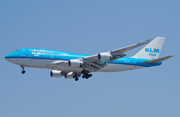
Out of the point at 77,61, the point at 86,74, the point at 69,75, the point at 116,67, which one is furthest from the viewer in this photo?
the point at 69,75

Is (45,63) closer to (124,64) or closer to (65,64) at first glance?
(65,64)

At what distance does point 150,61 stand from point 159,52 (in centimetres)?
550

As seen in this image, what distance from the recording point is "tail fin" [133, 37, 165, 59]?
56.9 metres

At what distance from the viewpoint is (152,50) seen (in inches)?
2303

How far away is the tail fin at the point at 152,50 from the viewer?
56.9 meters

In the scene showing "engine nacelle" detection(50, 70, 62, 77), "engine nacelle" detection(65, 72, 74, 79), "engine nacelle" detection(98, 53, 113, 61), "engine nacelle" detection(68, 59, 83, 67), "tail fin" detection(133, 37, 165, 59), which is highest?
"tail fin" detection(133, 37, 165, 59)

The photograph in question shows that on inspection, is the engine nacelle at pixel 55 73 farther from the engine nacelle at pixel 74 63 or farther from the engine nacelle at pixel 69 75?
the engine nacelle at pixel 74 63

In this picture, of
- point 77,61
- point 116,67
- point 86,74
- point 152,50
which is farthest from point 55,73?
point 152,50

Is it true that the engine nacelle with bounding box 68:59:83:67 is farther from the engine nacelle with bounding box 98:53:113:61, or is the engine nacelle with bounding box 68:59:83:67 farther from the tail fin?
the tail fin

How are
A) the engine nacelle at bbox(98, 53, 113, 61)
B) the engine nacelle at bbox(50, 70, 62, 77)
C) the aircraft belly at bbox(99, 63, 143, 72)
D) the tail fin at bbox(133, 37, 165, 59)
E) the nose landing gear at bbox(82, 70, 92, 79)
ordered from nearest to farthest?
the engine nacelle at bbox(98, 53, 113, 61) < the nose landing gear at bbox(82, 70, 92, 79) < the aircraft belly at bbox(99, 63, 143, 72) < the engine nacelle at bbox(50, 70, 62, 77) < the tail fin at bbox(133, 37, 165, 59)

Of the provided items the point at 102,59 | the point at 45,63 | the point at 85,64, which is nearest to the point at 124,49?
the point at 102,59

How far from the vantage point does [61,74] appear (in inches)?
2183

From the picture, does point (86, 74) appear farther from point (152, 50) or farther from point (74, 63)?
point (152, 50)

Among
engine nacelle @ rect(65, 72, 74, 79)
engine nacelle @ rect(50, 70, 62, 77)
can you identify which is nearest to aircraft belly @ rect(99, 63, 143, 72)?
engine nacelle @ rect(65, 72, 74, 79)
